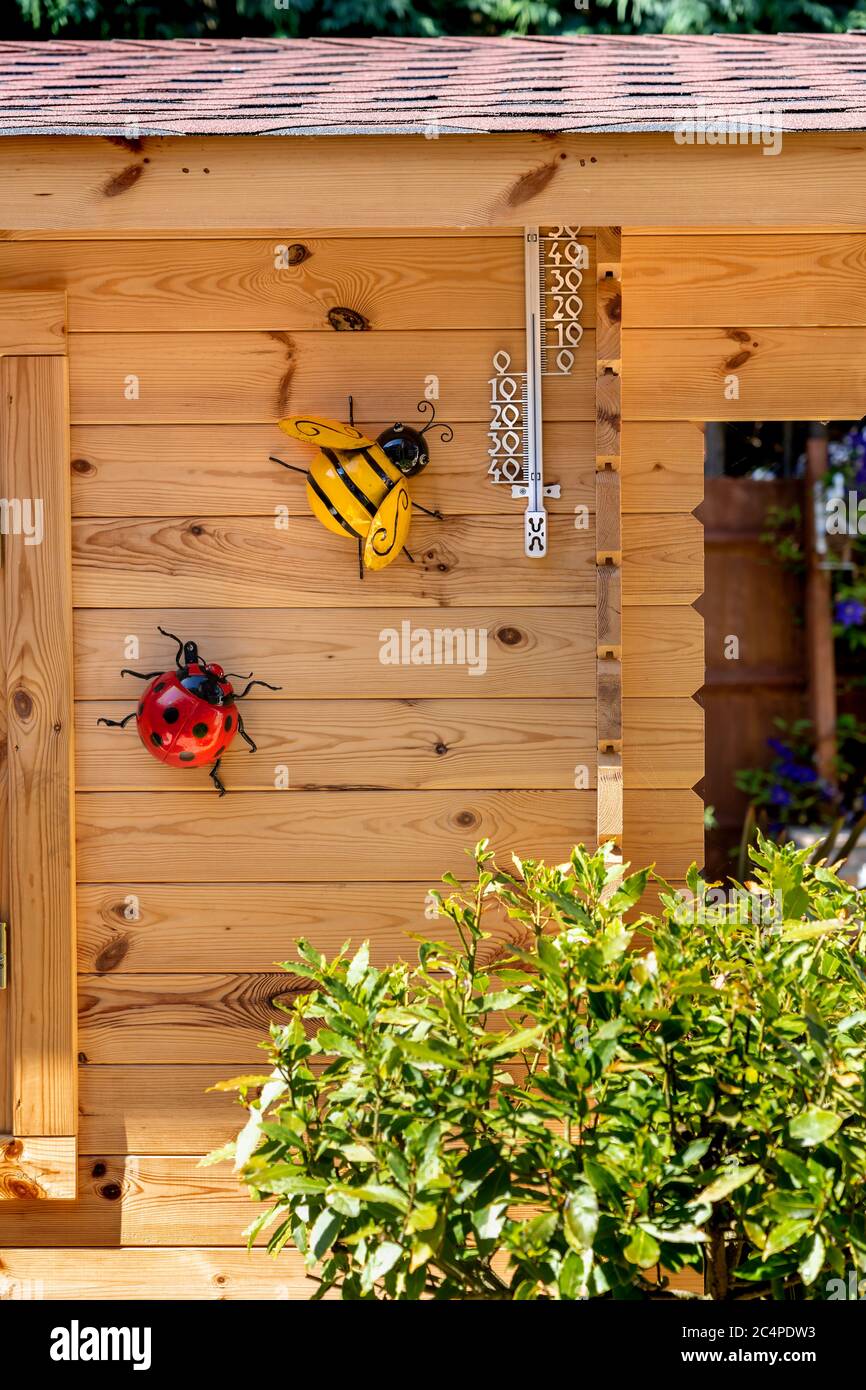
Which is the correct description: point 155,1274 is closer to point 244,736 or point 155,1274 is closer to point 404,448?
point 244,736

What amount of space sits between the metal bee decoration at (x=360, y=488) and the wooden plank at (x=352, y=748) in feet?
1.12

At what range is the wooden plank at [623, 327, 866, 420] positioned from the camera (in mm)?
2383

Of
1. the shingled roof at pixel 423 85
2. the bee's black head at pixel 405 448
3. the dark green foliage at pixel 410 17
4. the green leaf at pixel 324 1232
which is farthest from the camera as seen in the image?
the dark green foliage at pixel 410 17

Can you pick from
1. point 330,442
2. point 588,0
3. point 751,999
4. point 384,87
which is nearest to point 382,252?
point 384,87

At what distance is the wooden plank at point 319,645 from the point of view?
2289 mm

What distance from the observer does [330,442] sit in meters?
2.12

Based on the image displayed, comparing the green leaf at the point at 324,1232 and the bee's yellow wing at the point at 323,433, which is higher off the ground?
the bee's yellow wing at the point at 323,433

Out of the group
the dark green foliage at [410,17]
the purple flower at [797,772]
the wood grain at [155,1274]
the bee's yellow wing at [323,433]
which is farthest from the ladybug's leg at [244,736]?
the dark green foliage at [410,17]

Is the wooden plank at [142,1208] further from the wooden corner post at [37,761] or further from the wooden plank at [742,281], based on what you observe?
the wooden plank at [742,281]

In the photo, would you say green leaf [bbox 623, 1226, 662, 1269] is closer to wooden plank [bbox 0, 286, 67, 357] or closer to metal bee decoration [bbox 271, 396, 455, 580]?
metal bee decoration [bbox 271, 396, 455, 580]

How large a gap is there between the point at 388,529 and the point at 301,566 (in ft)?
0.77

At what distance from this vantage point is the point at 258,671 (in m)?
2.29

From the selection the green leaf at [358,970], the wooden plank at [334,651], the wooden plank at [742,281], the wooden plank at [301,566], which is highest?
the wooden plank at [742,281]
